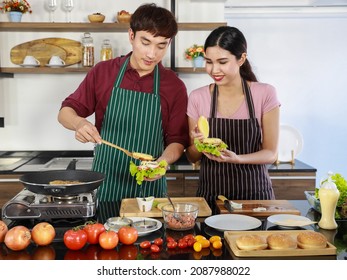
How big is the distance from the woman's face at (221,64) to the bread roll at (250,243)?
115 centimetres

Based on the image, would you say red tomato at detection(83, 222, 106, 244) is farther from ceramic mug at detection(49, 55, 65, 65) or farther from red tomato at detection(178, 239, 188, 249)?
ceramic mug at detection(49, 55, 65, 65)

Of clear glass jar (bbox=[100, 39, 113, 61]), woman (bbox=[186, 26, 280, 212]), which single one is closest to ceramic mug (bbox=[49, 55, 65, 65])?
clear glass jar (bbox=[100, 39, 113, 61])

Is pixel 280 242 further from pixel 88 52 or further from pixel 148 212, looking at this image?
pixel 88 52

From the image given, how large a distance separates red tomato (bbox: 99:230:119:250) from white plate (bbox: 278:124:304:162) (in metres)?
2.89

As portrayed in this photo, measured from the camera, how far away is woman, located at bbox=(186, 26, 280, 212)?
2.66 meters

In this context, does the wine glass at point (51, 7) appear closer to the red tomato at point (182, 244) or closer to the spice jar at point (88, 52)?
the spice jar at point (88, 52)

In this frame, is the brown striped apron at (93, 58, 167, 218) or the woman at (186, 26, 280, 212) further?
the brown striped apron at (93, 58, 167, 218)

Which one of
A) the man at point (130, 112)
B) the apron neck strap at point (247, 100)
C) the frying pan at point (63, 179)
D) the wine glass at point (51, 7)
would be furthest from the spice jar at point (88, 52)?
the frying pan at point (63, 179)

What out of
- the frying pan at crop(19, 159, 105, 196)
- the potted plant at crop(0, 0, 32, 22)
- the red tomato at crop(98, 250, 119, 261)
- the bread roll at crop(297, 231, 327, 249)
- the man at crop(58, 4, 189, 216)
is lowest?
the red tomato at crop(98, 250, 119, 261)

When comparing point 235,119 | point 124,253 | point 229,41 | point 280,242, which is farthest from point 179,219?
point 229,41

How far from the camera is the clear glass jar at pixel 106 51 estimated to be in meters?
4.34

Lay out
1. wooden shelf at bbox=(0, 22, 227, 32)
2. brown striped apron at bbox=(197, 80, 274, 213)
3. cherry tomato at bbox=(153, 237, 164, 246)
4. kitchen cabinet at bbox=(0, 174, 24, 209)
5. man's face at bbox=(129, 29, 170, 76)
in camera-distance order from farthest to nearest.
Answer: wooden shelf at bbox=(0, 22, 227, 32) < kitchen cabinet at bbox=(0, 174, 24, 209) < brown striped apron at bbox=(197, 80, 274, 213) < man's face at bbox=(129, 29, 170, 76) < cherry tomato at bbox=(153, 237, 164, 246)

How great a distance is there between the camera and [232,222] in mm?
2148

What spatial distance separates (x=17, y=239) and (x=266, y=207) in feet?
4.10
